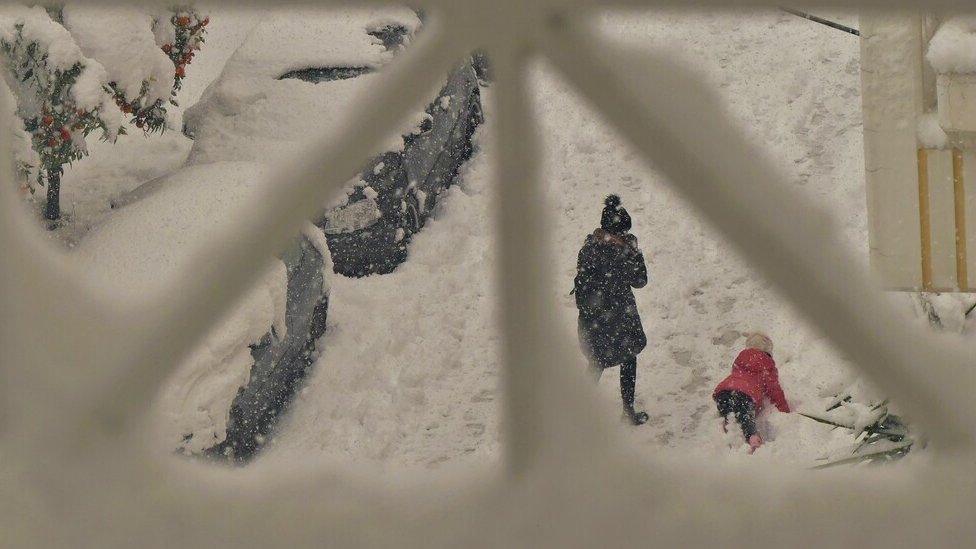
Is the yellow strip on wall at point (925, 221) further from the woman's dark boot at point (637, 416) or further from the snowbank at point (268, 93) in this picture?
the snowbank at point (268, 93)

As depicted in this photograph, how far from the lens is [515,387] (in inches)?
18.1

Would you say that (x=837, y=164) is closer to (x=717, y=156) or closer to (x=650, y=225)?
(x=650, y=225)

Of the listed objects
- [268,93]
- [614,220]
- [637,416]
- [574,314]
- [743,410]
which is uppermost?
[268,93]

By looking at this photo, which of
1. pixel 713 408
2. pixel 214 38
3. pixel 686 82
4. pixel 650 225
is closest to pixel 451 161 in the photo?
pixel 650 225

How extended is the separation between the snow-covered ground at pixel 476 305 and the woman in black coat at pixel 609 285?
40cm

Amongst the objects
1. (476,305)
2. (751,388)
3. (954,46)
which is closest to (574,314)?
(476,305)

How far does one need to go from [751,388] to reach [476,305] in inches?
91.4

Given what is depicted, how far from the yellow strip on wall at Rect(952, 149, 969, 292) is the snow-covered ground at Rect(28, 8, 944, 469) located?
1.45 ft

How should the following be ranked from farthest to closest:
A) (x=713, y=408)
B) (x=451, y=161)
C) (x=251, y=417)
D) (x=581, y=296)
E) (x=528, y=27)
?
1. (x=451, y=161)
2. (x=713, y=408)
3. (x=251, y=417)
4. (x=581, y=296)
5. (x=528, y=27)

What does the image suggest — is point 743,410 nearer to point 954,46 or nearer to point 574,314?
point 574,314

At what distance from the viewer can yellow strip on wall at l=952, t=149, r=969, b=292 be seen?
268 cm

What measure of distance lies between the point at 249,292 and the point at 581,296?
2.88 m

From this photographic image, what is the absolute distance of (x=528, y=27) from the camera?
0.44m

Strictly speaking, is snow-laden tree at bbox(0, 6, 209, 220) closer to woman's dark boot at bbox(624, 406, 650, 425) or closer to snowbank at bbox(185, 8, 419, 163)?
snowbank at bbox(185, 8, 419, 163)
